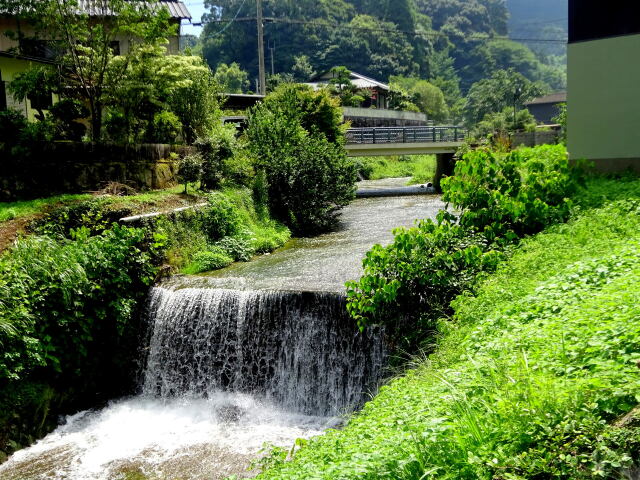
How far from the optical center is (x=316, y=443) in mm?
6438

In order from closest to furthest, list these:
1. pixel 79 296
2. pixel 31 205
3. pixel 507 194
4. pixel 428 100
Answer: pixel 507 194
pixel 79 296
pixel 31 205
pixel 428 100

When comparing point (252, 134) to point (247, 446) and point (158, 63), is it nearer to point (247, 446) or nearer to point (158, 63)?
point (158, 63)

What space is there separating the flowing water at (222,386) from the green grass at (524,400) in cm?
389

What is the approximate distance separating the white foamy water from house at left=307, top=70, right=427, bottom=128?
124 feet

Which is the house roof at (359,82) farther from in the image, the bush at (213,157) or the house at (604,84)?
the house at (604,84)

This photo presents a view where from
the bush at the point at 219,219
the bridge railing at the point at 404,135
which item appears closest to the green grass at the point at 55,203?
the bush at the point at 219,219

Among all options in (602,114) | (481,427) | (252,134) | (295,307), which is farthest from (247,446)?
(252,134)

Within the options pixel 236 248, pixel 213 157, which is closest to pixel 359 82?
pixel 213 157

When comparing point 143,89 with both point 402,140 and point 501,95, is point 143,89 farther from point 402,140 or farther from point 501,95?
point 501,95

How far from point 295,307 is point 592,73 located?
8.34m

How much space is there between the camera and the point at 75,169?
1777cm

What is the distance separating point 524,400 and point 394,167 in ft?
149

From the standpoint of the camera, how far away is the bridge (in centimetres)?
3275

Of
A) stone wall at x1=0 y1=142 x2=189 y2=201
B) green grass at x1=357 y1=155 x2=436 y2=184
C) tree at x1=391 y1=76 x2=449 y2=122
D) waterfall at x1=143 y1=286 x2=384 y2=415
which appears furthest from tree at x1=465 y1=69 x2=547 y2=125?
waterfall at x1=143 y1=286 x2=384 y2=415
